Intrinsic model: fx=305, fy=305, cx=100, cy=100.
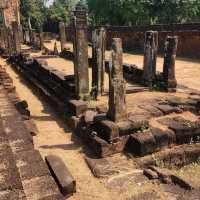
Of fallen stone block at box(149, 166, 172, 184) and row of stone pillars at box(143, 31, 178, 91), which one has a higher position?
row of stone pillars at box(143, 31, 178, 91)

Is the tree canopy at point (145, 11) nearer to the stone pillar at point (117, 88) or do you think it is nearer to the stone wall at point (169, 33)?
the stone wall at point (169, 33)

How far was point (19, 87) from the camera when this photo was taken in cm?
1203

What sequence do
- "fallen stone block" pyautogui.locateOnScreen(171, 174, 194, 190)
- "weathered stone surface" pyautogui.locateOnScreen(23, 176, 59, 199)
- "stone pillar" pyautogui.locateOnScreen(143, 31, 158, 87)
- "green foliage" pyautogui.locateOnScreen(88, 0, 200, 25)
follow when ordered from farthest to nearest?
"green foliage" pyautogui.locateOnScreen(88, 0, 200, 25), "stone pillar" pyautogui.locateOnScreen(143, 31, 158, 87), "fallen stone block" pyautogui.locateOnScreen(171, 174, 194, 190), "weathered stone surface" pyautogui.locateOnScreen(23, 176, 59, 199)

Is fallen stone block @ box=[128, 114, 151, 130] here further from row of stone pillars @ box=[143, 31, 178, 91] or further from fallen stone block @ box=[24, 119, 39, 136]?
row of stone pillars @ box=[143, 31, 178, 91]

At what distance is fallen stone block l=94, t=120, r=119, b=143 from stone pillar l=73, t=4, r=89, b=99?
82.0 inches

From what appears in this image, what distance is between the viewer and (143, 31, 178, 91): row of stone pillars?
8953 mm

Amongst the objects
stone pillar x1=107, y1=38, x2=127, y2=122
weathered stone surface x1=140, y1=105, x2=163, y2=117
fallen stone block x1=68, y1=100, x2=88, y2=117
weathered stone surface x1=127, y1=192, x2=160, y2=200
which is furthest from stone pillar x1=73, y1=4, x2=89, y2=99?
weathered stone surface x1=127, y1=192, x2=160, y2=200

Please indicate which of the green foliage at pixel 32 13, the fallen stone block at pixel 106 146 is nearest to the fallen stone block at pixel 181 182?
the fallen stone block at pixel 106 146

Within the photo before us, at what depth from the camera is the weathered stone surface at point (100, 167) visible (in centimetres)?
493

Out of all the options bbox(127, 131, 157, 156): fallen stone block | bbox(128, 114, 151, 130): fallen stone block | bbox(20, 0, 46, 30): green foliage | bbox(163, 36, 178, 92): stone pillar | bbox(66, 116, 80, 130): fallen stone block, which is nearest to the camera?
bbox(127, 131, 157, 156): fallen stone block

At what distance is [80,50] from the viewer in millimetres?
7664

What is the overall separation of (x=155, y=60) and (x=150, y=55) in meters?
0.22

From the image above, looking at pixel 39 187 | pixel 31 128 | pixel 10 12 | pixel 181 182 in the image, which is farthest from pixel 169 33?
pixel 39 187

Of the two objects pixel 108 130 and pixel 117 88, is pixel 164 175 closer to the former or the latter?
pixel 108 130
